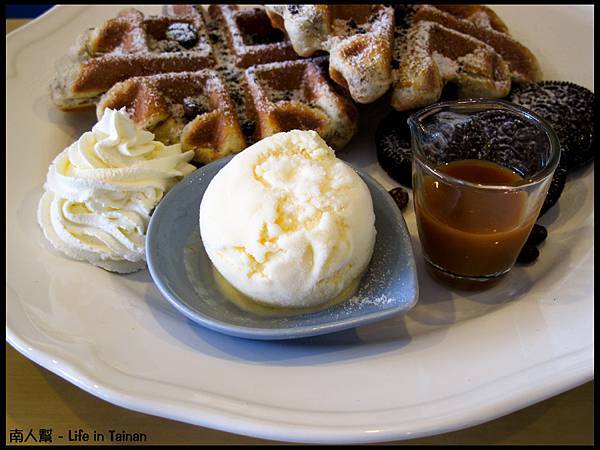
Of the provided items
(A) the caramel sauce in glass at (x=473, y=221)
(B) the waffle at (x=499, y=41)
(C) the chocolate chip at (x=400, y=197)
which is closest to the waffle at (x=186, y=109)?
(C) the chocolate chip at (x=400, y=197)

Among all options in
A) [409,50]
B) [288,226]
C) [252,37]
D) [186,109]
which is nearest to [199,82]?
[186,109]

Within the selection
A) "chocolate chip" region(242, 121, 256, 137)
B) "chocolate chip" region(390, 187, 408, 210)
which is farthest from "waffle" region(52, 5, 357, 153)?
"chocolate chip" region(390, 187, 408, 210)

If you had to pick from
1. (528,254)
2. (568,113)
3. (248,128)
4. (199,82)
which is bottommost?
(528,254)

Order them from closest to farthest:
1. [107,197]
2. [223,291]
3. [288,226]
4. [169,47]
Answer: [288,226]
[223,291]
[107,197]
[169,47]

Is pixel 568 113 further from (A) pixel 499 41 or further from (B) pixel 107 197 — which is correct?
(B) pixel 107 197

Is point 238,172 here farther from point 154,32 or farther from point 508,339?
point 154,32

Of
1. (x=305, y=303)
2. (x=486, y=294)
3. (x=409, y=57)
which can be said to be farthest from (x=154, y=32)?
(x=486, y=294)
